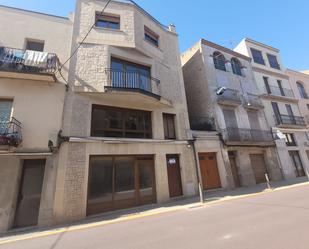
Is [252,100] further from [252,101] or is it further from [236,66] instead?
[236,66]

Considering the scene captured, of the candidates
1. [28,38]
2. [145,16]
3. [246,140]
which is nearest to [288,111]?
[246,140]

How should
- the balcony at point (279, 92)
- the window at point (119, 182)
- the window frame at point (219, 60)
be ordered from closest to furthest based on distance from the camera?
1. the window at point (119, 182)
2. the window frame at point (219, 60)
3. the balcony at point (279, 92)

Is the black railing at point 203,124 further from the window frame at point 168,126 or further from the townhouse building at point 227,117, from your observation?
the window frame at point 168,126

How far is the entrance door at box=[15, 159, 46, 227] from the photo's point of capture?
25.5 feet

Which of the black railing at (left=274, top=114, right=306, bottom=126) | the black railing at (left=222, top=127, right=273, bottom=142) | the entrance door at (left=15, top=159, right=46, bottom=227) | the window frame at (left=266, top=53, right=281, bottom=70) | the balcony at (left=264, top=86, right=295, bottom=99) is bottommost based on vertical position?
the entrance door at (left=15, top=159, right=46, bottom=227)

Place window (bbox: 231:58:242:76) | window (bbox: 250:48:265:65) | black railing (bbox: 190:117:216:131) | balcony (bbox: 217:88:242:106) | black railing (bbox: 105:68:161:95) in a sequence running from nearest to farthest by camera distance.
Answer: black railing (bbox: 105:68:161:95)
black railing (bbox: 190:117:216:131)
balcony (bbox: 217:88:242:106)
window (bbox: 231:58:242:76)
window (bbox: 250:48:265:65)

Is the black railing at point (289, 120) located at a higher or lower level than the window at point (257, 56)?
lower

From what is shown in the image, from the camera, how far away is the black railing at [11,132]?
24.1 ft

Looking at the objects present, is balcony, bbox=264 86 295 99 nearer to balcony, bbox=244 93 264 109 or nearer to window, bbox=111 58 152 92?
balcony, bbox=244 93 264 109

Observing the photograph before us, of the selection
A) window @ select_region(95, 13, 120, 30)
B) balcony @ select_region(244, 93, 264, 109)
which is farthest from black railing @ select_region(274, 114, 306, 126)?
window @ select_region(95, 13, 120, 30)

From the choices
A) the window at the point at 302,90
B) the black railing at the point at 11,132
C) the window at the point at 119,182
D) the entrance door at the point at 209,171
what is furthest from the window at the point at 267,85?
the black railing at the point at 11,132

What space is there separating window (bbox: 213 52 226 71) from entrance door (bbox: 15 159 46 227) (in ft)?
53.1

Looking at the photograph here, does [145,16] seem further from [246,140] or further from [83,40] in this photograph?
[246,140]

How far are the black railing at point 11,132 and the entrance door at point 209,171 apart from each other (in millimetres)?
10848
